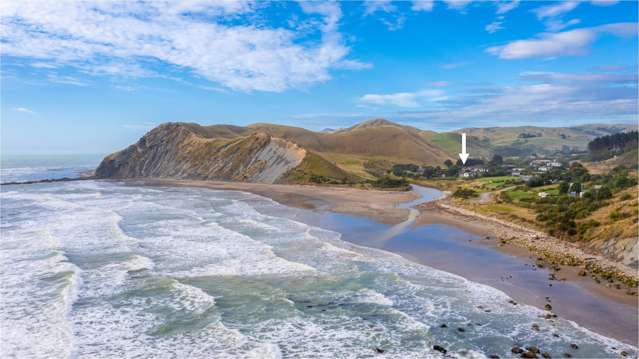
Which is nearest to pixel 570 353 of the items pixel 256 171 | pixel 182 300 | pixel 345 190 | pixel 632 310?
pixel 632 310

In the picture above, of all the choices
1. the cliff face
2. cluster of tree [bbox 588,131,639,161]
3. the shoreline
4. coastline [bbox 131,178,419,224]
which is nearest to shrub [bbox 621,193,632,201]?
the shoreline

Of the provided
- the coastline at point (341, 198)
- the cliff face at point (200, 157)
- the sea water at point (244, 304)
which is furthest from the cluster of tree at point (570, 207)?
the cliff face at point (200, 157)

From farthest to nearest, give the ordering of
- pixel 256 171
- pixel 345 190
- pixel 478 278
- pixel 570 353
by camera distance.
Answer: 1. pixel 256 171
2. pixel 345 190
3. pixel 478 278
4. pixel 570 353

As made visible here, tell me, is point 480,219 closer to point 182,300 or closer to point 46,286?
point 182,300

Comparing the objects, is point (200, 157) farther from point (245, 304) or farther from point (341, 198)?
point (245, 304)

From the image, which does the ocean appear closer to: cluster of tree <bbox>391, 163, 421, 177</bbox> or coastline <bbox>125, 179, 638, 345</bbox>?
coastline <bbox>125, 179, 638, 345</bbox>

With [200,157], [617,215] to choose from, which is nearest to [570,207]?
[617,215]
